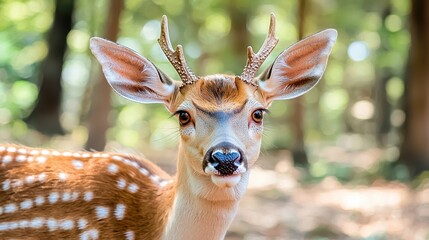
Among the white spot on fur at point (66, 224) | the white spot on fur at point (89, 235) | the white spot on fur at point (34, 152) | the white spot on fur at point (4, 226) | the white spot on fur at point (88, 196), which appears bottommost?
the white spot on fur at point (4, 226)

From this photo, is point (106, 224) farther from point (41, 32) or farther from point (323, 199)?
point (41, 32)

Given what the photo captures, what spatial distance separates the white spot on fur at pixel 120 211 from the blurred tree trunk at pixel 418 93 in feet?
26.5

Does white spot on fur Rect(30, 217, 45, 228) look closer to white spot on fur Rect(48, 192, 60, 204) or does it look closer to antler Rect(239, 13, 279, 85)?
white spot on fur Rect(48, 192, 60, 204)

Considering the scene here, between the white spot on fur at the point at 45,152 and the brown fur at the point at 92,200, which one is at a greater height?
the white spot on fur at the point at 45,152

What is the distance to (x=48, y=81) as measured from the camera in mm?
15914

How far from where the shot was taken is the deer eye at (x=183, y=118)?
11.3 ft

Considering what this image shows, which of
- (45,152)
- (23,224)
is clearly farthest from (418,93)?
(23,224)

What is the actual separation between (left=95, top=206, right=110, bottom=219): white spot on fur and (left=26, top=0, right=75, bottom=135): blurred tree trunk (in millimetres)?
11539

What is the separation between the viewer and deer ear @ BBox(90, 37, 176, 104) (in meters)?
3.69

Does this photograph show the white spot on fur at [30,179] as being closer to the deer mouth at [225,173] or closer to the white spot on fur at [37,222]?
the white spot on fur at [37,222]

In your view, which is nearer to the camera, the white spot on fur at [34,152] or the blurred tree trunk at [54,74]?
the white spot on fur at [34,152]

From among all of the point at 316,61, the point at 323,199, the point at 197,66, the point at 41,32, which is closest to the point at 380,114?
the point at 197,66

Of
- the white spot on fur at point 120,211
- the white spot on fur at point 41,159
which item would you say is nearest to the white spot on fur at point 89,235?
the white spot on fur at point 120,211

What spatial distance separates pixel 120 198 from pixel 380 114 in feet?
73.8
